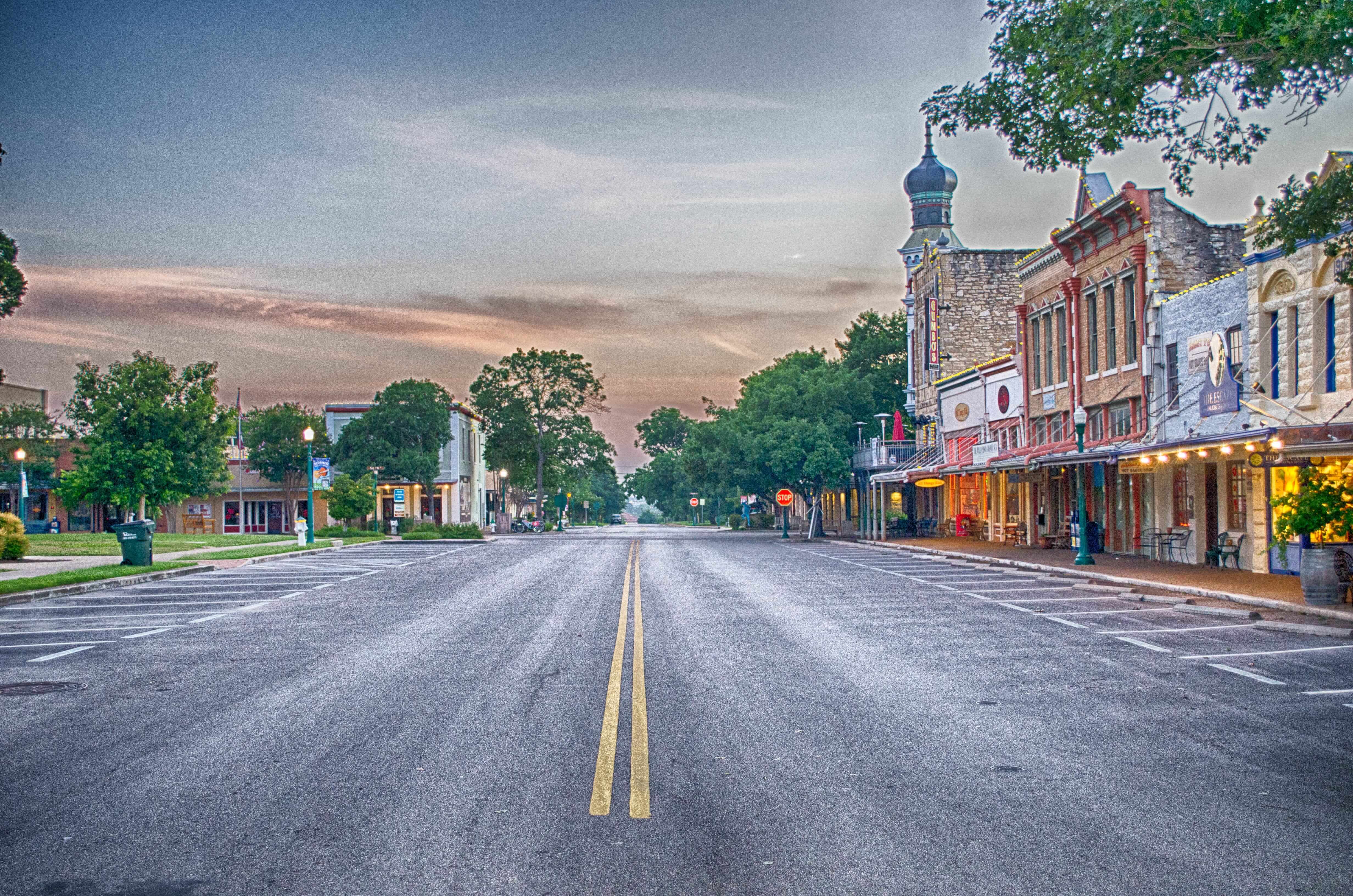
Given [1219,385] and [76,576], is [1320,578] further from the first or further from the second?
[76,576]

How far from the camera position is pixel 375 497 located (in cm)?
5919

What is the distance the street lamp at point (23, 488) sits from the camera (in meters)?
54.1

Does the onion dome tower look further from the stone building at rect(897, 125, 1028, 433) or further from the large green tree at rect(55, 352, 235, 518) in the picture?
the large green tree at rect(55, 352, 235, 518)

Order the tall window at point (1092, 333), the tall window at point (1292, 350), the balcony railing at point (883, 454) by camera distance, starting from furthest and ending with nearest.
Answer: the balcony railing at point (883, 454), the tall window at point (1092, 333), the tall window at point (1292, 350)

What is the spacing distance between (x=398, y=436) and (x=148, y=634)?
5019 cm

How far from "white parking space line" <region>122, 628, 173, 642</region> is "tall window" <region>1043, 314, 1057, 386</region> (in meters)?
28.7

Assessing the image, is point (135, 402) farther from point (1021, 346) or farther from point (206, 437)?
point (1021, 346)

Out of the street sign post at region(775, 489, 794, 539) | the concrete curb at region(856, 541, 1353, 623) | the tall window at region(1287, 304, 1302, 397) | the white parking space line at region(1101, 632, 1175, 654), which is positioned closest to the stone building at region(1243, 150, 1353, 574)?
the tall window at region(1287, 304, 1302, 397)

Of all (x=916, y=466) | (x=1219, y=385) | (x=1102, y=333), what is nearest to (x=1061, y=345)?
(x=1102, y=333)

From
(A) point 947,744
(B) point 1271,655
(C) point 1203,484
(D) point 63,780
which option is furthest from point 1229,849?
(C) point 1203,484

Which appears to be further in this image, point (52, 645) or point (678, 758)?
point (52, 645)

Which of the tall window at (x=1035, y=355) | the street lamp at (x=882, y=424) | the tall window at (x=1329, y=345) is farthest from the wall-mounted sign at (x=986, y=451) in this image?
the tall window at (x=1329, y=345)

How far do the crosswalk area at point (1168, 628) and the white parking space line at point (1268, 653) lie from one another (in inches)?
0.9

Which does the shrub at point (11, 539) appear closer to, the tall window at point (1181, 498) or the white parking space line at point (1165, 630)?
the white parking space line at point (1165, 630)
